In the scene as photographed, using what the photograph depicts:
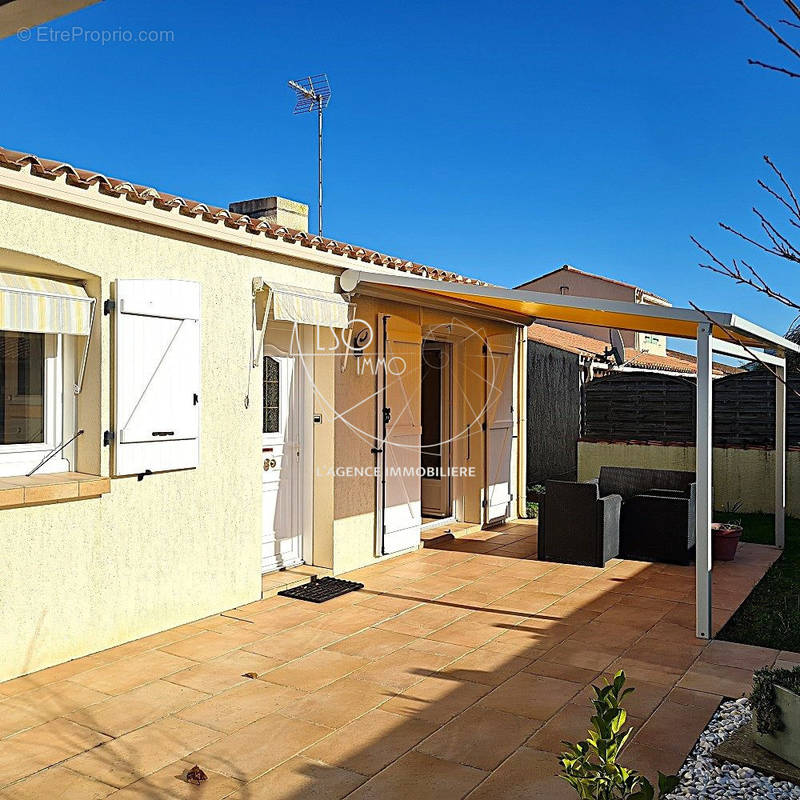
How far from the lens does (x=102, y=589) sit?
649 centimetres

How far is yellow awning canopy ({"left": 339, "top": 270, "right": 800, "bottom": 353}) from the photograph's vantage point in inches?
286

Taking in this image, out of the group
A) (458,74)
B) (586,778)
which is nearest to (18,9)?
(586,778)

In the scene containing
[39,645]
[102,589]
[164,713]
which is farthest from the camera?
[102,589]

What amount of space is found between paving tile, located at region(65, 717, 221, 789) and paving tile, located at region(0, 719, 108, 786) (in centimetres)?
12

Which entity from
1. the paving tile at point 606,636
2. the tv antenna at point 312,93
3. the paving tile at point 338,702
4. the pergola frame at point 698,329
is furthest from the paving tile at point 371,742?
the tv antenna at point 312,93

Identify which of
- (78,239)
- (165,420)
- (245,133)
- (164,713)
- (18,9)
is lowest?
(164,713)

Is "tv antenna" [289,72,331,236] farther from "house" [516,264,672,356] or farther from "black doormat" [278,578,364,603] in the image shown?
"house" [516,264,672,356]

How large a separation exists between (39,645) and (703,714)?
194 inches

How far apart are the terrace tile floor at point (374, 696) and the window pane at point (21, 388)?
1898 mm

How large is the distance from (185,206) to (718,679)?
5932 millimetres

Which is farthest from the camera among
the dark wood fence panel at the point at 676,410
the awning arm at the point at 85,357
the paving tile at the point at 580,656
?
the dark wood fence panel at the point at 676,410

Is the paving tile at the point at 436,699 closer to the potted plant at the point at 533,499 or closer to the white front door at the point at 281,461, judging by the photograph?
the white front door at the point at 281,461

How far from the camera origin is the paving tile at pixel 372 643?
6.59 meters

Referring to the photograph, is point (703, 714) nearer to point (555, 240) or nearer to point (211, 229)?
point (211, 229)
